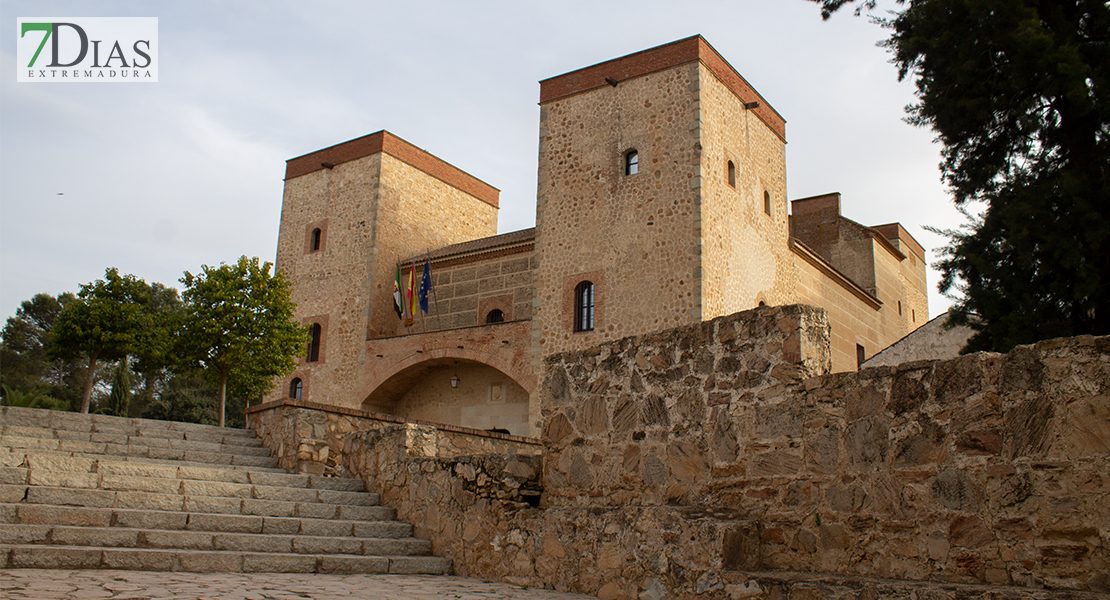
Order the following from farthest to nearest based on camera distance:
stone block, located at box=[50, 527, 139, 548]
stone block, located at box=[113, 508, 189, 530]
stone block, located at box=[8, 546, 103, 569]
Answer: stone block, located at box=[113, 508, 189, 530] → stone block, located at box=[50, 527, 139, 548] → stone block, located at box=[8, 546, 103, 569]

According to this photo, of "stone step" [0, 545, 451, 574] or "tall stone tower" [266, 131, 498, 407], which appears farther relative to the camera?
"tall stone tower" [266, 131, 498, 407]

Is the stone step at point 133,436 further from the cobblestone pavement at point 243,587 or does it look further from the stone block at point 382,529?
the cobblestone pavement at point 243,587

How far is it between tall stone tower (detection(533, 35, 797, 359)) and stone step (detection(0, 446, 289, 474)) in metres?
9.87


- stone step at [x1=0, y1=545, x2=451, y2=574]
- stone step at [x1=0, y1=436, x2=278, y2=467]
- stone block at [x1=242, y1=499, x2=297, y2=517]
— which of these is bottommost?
stone step at [x1=0, y1=545, x2=451, y2=574]

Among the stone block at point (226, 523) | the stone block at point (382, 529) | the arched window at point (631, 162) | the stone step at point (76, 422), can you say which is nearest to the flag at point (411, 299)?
the arched window at point (631, 162)

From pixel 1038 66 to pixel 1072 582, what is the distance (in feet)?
31.8

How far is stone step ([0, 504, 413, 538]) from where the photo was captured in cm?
577

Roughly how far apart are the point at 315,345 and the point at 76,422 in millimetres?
14598

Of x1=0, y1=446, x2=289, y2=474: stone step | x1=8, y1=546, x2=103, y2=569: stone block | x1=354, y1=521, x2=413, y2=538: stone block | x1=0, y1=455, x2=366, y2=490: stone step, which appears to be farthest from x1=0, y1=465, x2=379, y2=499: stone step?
x1=8, y1=546, x2=103, y2=569: stone block

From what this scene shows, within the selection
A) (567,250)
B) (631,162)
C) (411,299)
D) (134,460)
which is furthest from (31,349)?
(134,460)

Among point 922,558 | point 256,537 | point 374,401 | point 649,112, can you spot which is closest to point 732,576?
point 922,558

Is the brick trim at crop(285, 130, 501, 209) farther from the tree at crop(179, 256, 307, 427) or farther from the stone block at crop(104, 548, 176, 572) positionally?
the stone block at crop(104, 548, 176, 572)

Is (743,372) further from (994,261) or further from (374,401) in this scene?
(374,401)

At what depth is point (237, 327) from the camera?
18219 mm
